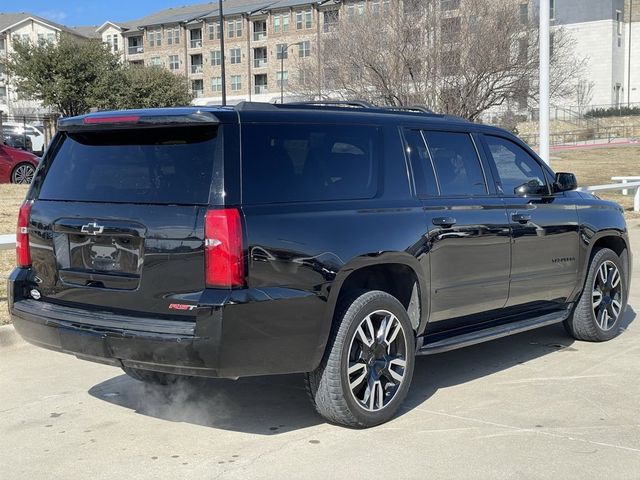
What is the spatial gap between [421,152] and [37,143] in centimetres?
3565

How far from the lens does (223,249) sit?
4.19 metres

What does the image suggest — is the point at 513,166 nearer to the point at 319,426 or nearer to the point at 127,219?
the point at 319,426

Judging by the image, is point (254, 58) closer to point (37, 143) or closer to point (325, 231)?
point (37, 143)

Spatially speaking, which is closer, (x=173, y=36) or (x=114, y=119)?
(x=114, y=119)

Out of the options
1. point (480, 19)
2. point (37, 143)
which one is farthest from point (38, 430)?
point (37, 143)

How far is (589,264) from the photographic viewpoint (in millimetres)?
6953

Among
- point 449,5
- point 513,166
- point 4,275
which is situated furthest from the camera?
point 449,5

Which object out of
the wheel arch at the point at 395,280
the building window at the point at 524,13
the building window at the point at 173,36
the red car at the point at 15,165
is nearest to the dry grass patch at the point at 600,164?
the building window at the point at 524,13

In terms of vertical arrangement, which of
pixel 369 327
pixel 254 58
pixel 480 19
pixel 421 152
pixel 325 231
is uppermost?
pixel 254 58

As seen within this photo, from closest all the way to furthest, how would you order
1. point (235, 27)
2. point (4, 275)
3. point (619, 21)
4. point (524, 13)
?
point (4, 275) < point (524, 13) < point (619, 21) < point (235, 27)

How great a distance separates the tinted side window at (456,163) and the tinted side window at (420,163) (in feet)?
0.23

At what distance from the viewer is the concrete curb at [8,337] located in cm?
695

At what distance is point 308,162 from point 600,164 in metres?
33.5

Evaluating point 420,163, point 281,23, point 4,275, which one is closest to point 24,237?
point 420,163
